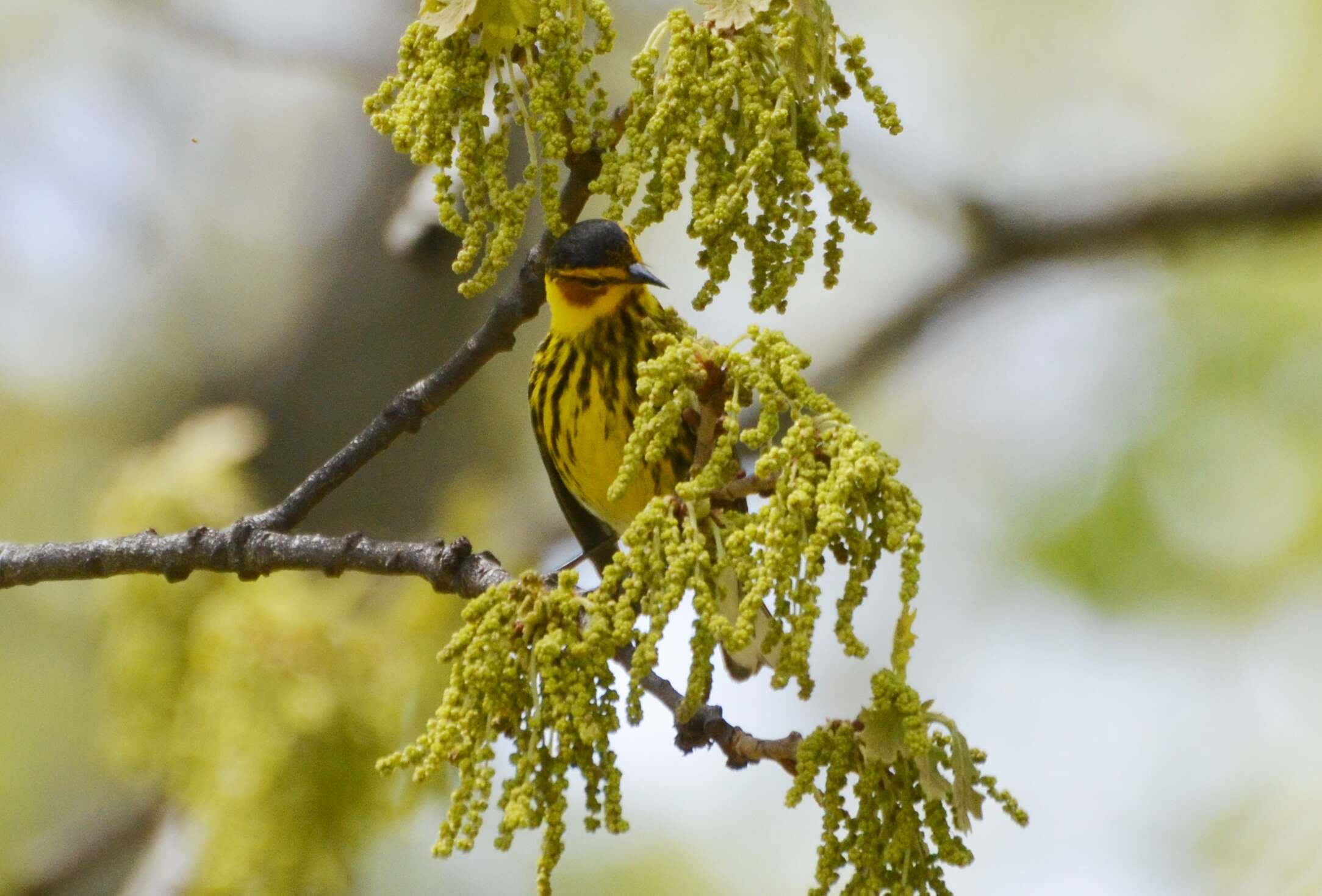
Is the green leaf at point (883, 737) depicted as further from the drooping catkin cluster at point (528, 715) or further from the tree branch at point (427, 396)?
the tree branch at point (427, 396)

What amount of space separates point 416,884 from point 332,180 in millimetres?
4057

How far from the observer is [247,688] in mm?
4363

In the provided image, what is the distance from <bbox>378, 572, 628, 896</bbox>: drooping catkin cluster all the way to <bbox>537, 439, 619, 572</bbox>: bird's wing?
2.12 m

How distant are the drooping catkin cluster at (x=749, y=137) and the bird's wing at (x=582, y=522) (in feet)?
6.56

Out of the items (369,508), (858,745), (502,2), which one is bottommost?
(858,745)

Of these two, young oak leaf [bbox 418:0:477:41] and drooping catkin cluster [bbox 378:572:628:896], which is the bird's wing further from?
drooping catkin cluster [bbox 378:572:628:896]

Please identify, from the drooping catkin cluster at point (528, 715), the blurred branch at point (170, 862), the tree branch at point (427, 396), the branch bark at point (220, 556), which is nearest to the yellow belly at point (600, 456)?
the tree branch at point (427, 396)

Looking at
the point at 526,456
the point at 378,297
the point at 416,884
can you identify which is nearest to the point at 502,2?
the point at 378,297

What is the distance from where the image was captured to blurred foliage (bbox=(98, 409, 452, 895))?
424 centimetres

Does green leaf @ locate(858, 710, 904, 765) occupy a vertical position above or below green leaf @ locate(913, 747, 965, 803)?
above

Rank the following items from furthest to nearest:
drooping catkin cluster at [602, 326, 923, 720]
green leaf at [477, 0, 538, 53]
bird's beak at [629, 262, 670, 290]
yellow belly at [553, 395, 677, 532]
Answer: yellow belly at [553, 395, 677, 532], bird's beak at [629, 262, 670, 290], green leaf at [477, 0, 538, 53], drooping catkin cluster at [602, 326, 923, 720]

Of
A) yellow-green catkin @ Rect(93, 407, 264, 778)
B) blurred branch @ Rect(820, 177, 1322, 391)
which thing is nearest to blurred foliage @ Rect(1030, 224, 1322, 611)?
blurred branch @ Rect(820, 177, 1322, 391)

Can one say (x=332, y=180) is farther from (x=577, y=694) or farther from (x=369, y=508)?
(x=577, y=694)

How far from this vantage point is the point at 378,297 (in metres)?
4.59
